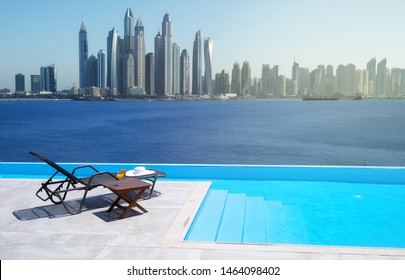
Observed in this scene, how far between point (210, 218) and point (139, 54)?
4045 inches

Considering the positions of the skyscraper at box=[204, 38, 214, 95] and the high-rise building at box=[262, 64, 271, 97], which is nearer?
the skyscraper at box=[204, 38, 214, 95]

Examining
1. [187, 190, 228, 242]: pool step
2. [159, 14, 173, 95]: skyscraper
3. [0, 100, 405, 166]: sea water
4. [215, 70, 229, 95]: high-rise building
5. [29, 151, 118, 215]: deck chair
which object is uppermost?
[159, 14, 173, 95]: skyscraper

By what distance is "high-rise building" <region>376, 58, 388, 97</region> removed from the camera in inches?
4044

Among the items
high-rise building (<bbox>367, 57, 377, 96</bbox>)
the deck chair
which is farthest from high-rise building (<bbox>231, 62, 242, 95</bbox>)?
the deck chair

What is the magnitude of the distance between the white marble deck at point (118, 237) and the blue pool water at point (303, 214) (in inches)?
20.0

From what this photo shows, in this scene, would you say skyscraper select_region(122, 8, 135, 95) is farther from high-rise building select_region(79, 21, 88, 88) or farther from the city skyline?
high-rise building select_region(79, 21, 88, 88)

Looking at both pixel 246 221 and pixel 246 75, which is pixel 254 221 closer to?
pixel 246 221

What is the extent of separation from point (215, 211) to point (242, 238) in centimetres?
117

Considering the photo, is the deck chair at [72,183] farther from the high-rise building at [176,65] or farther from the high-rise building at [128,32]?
the high-rise building at [128,32]

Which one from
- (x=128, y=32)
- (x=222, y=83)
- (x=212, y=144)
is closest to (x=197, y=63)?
(x=222, y=83)

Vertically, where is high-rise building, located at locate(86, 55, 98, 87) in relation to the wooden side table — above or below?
above

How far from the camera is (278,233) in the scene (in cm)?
562

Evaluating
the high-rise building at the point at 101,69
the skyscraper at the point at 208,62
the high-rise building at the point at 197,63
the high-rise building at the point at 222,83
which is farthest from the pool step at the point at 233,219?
the high-rise building at the point at 101,69

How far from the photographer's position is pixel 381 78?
106 meters
